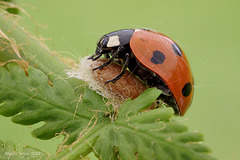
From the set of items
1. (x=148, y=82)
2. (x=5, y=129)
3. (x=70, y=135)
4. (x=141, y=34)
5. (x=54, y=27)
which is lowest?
(x=5, y=129)

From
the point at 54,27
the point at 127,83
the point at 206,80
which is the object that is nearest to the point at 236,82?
the point at 206,80

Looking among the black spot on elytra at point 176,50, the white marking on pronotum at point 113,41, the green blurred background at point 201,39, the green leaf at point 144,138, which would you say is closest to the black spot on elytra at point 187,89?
the black spot on elytra at point 176,50

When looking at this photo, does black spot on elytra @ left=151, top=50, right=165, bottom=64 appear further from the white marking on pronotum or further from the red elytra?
the white marking on pronotum

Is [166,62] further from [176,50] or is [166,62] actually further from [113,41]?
[113,41]

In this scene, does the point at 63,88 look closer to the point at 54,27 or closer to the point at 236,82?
the point at 54,27

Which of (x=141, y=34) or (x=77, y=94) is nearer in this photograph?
(x=77, y=94)

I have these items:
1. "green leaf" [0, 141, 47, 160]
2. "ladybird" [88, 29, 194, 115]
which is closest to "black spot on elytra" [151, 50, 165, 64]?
"ladybird" [88, 29, 194, 115]

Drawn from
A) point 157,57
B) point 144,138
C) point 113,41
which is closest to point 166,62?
point 157,57

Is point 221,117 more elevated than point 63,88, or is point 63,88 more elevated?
point 63,88
